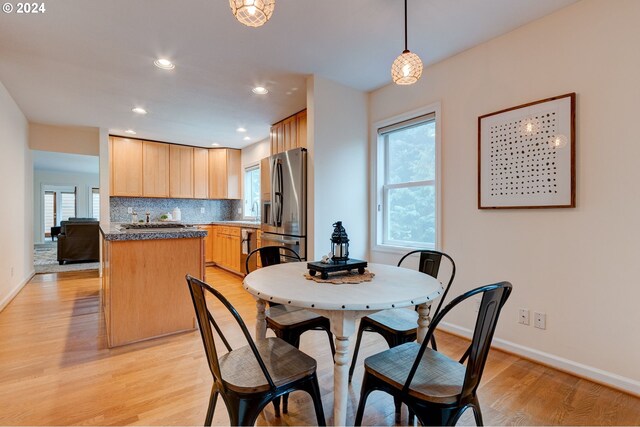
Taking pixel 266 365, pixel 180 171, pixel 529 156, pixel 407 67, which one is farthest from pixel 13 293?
pixel 529 156

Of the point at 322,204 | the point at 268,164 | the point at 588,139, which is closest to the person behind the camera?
the point at 588,139

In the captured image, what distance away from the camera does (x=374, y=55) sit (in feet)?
8.90

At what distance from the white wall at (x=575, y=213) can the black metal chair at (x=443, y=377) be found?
1.42 meters

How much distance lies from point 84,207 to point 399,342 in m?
12.5

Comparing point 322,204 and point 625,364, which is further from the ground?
point 322,204

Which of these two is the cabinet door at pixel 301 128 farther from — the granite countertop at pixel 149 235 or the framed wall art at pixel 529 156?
the framed wall art at pixel 529 156

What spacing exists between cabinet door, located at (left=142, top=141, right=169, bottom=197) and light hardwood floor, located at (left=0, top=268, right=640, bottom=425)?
3137 mm

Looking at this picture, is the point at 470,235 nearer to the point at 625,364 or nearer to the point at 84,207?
the point at 625,364

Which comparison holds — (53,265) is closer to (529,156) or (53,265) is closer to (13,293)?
(13,293)

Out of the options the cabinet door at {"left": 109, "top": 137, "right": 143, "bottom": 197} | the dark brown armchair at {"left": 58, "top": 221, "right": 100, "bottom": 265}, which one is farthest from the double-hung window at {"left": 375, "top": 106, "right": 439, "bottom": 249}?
the dark brown armchair at {"left": 58, "top": 221, "right": 100, "bottom": 265}

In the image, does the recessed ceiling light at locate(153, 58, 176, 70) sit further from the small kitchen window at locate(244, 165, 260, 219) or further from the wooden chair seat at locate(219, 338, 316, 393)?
the small kitchen window at locate(244, 165, 260, 219)

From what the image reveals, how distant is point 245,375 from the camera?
3.92 ft

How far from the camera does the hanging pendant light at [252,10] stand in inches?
50.3

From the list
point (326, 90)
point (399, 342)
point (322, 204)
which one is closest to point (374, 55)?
point (326, 90)
